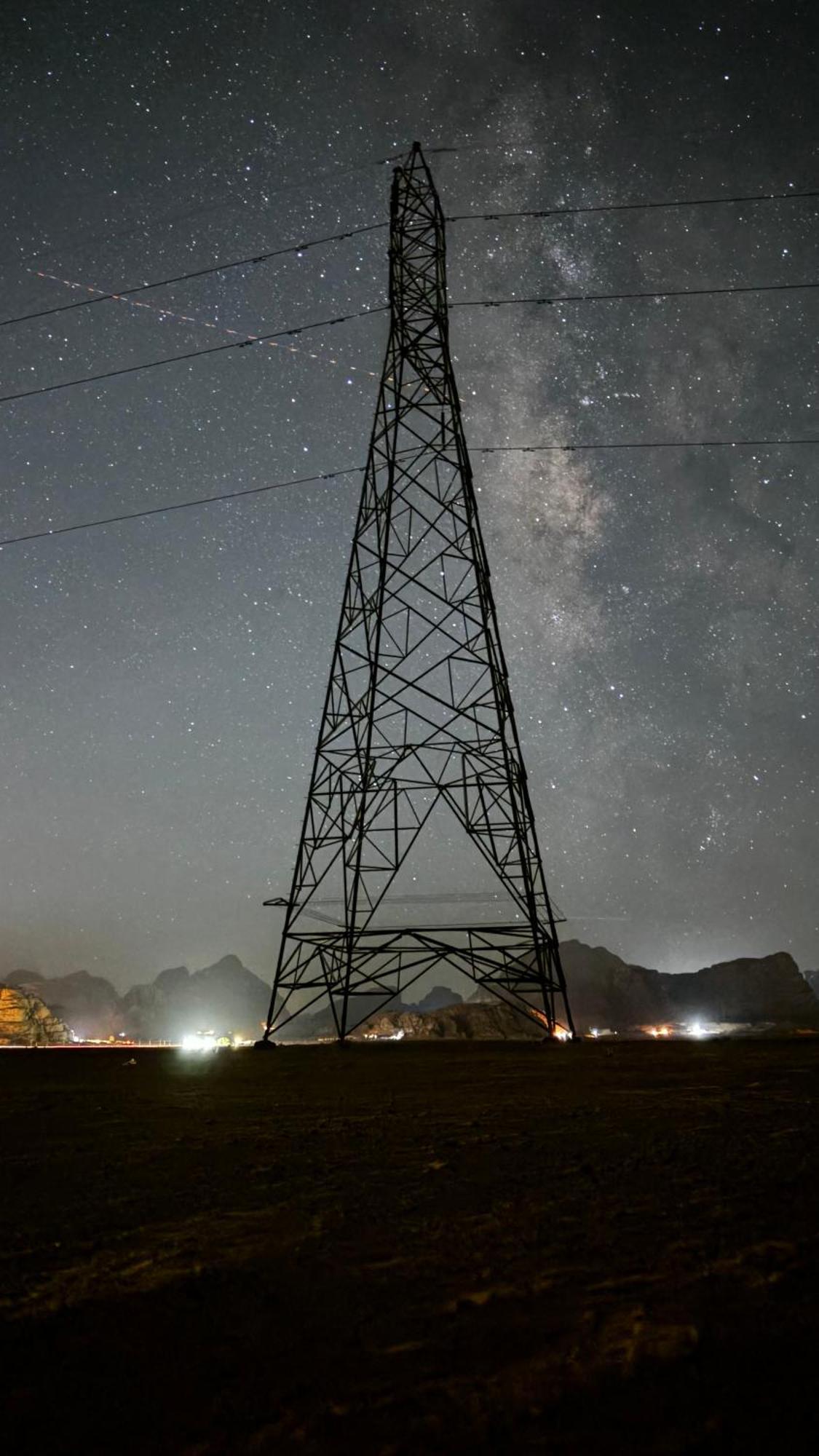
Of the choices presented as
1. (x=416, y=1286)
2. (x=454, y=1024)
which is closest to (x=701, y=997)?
(x=454, y=1024)

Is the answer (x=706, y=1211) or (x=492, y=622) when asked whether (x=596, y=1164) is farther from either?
(x=492, y=622)

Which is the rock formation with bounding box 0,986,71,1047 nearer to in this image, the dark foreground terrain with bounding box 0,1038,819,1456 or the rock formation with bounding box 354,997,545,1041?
the rock formation with bounding box 354,997,545,1041

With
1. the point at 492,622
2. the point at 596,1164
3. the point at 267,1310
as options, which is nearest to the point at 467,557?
the point at 492,622

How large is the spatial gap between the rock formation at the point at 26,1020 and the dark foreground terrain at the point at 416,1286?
64108 millimetres

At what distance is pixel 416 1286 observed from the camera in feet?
7.29

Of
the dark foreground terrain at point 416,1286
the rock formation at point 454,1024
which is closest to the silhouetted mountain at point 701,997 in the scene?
the rock formation at point 454,1024

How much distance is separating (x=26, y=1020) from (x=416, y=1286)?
7431cm

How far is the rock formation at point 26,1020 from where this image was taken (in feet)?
196

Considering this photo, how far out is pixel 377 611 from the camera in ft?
53.6

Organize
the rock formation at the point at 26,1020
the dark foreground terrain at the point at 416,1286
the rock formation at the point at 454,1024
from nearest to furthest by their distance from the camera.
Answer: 1. the dark foreground terrain at the point at 416,1286
2. the rock formation at the point at 454,1024
3. the rock formation at the point at 26,1020

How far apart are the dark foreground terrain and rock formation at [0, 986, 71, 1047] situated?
Answer: 64108mm

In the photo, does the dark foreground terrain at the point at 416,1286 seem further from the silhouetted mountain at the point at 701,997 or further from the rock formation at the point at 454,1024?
the silhouetted mountain at the point at 701,997

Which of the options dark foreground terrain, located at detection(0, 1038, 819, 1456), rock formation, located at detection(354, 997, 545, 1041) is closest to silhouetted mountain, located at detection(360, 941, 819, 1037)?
rock formation, located at detection(354, 997, 545, 1041)

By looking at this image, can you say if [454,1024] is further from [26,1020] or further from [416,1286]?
[416,1286]
